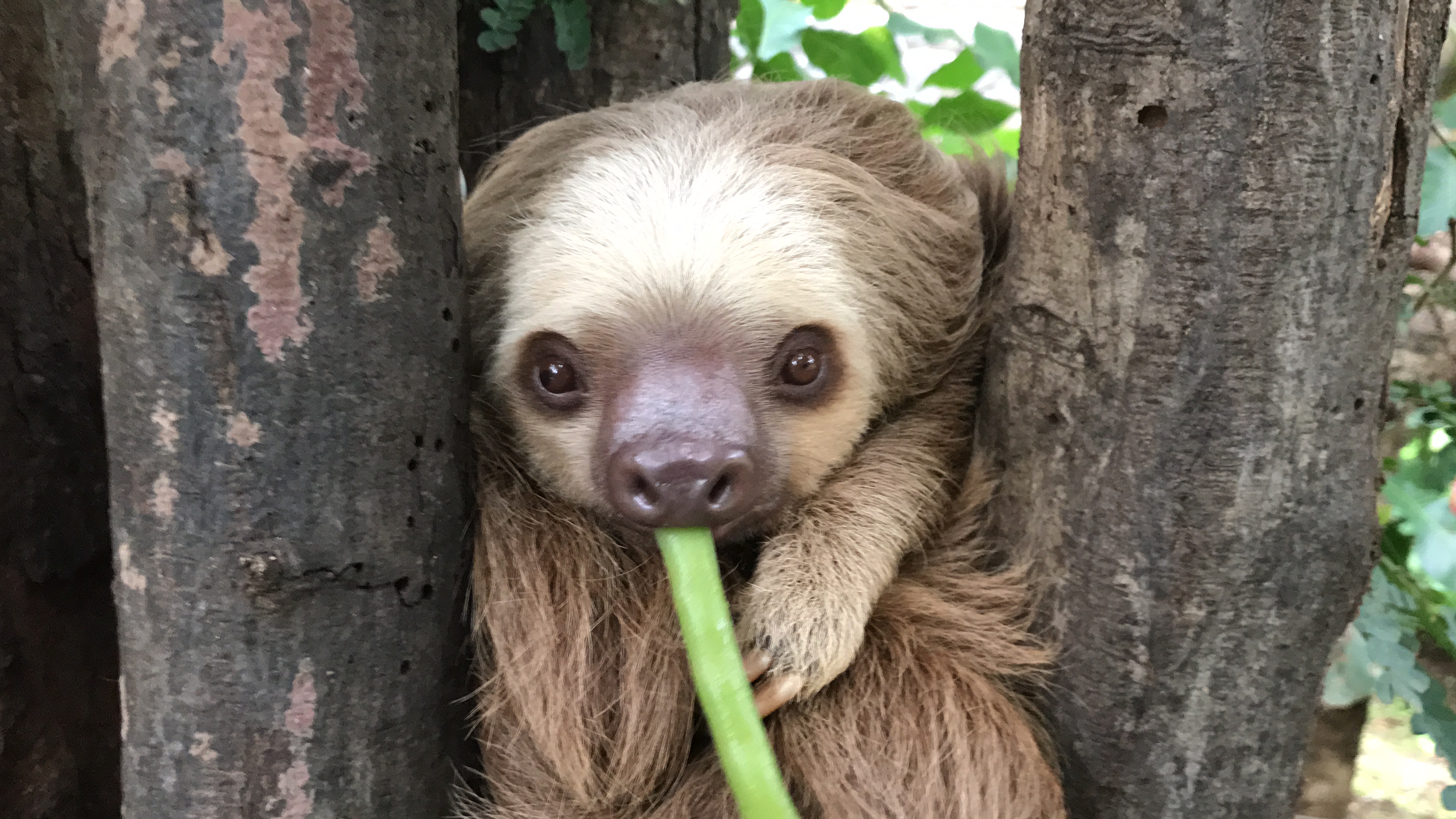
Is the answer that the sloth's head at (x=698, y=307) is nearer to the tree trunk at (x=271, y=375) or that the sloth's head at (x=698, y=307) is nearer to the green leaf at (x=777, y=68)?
the tree trunk at (x=271, y=375)

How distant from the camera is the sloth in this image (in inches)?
71.7

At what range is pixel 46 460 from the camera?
2.02m

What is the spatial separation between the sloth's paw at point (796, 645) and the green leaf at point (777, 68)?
6.25ft

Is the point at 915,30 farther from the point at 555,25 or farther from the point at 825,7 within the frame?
the point at 555,25

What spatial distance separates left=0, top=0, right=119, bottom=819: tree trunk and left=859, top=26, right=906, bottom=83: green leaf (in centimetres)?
224

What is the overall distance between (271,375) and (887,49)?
98.1 inches

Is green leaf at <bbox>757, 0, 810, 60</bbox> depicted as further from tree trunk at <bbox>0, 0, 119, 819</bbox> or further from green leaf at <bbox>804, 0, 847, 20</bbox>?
tree trunk at <bbox>0, 0, 119, 819</bbox>

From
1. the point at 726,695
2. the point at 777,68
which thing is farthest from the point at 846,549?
the point at 777,68

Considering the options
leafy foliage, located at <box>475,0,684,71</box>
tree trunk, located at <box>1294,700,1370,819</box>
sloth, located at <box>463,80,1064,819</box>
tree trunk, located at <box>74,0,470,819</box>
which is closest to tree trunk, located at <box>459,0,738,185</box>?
leafy foliage, located at <box>475,0,684,71</box>

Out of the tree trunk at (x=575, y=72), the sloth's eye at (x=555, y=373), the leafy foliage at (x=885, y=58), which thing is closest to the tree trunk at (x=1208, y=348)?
the sloth's eye at (x=555, y=373)

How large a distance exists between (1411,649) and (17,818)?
2950mm

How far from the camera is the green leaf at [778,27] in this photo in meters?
3.33

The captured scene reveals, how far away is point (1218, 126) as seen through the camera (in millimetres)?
1399

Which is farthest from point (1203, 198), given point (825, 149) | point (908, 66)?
point (908, 66)
